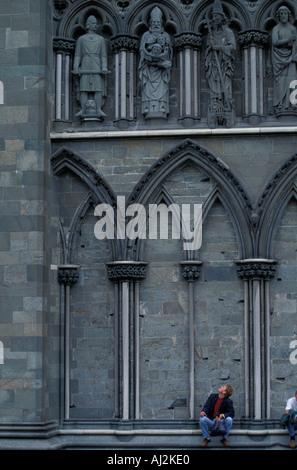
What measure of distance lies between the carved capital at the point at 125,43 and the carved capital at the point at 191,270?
378cm

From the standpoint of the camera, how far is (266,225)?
16031 millimetres

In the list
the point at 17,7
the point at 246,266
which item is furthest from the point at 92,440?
the point at 17,7

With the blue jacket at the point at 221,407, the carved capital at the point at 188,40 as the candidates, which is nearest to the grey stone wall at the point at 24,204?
the carved capital at the point at 188,40

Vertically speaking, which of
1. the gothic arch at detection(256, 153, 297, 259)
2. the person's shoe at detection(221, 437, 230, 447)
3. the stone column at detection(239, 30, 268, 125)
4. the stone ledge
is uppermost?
the stone column at detection(239, 30, 268, 125)

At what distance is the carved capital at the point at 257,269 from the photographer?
15.9 m

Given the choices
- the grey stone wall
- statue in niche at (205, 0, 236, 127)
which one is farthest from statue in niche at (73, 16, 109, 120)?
statue in niche at (205, 0, 236, 127)

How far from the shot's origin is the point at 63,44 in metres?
16.7

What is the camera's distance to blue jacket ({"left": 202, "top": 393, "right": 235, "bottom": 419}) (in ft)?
50.5

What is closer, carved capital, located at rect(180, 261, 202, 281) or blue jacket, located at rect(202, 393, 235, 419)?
blue jacket, located at rect(202, 393, 235, 419)

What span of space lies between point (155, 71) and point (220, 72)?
3.60 ft

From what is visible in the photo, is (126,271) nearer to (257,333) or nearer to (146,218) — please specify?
(146,218)

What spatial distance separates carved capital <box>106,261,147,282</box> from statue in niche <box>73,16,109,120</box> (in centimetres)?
256

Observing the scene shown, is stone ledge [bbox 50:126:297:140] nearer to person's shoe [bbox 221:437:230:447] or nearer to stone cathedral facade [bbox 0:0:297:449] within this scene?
stone cathedral facade [bbox 0:0:297:449]

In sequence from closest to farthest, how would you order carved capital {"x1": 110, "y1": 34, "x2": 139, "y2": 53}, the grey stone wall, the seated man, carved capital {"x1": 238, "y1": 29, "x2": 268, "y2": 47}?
1. the seated man
2. the grey stone wall
3. carved capital {"x1": 238, "y1": 29, "x2": 268, "y2": 47}
4. carved capital {"x1": 110, "y1": 34, "x2": 139, "y2": 53}
